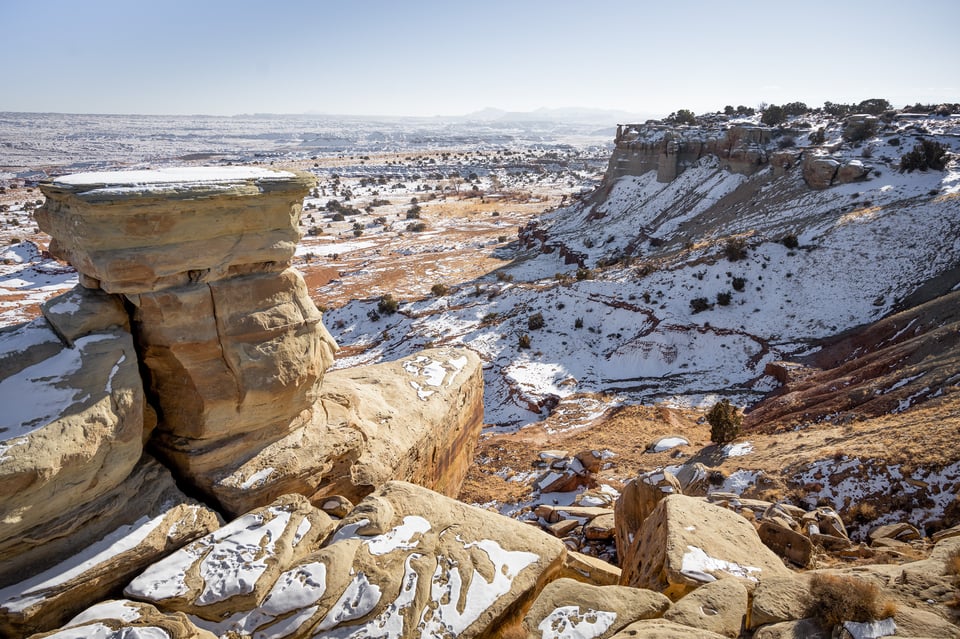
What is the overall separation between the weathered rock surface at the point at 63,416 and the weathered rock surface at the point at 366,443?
1.27 meters

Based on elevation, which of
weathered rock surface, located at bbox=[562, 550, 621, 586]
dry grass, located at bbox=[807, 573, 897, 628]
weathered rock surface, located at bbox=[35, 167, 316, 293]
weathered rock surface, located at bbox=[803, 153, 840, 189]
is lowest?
weathered rock surface, located at bbox=[562, 550, 621, 586]

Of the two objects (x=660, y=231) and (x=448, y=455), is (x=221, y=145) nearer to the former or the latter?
(x=660, y=231)

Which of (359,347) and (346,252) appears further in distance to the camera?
(346,252)

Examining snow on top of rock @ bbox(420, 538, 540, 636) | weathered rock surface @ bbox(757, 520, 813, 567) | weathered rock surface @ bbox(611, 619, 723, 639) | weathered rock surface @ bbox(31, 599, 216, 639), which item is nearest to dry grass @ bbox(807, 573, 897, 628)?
weathered rock surface @ bbox(611, 619, 723, 639)

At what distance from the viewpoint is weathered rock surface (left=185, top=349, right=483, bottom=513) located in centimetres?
783

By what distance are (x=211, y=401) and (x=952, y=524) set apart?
1171 cm

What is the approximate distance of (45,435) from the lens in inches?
229

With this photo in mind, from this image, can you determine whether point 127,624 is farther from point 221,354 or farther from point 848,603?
point 848,603

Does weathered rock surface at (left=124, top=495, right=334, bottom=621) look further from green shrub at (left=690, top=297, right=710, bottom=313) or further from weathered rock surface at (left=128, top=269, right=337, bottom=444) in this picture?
green shrub at (left=690, top=297, right=710, bottom=313)

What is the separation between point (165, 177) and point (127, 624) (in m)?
5.68

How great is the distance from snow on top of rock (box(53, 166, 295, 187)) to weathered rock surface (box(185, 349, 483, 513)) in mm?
3889

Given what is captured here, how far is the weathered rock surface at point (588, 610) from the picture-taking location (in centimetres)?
554

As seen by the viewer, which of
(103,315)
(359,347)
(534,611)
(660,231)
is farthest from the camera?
(660,231)

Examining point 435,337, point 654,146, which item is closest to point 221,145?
point 654,146
